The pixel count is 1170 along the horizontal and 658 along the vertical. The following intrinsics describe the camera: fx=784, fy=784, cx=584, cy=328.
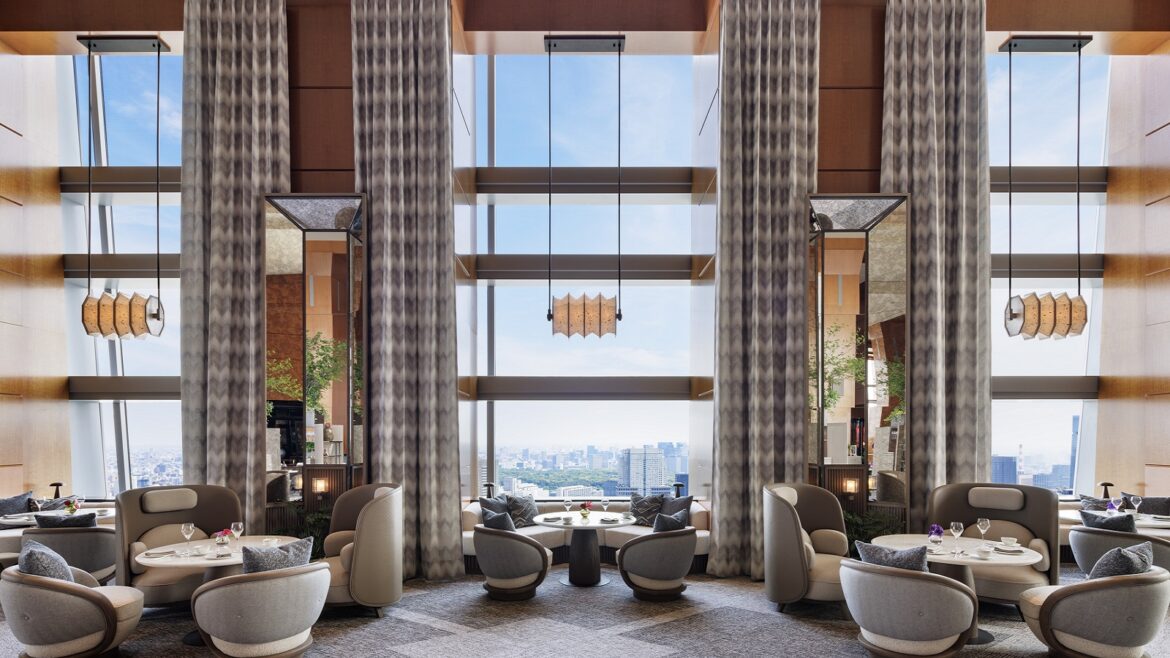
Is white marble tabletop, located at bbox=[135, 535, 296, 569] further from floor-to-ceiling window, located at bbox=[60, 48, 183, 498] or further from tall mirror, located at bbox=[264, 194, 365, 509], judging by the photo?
floor-to-ceiling window, located at bbox=[60, 48, 183, 498]

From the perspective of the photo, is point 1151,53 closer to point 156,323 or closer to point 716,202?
point 716,202

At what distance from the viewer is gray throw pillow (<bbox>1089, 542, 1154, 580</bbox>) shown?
4523 mm

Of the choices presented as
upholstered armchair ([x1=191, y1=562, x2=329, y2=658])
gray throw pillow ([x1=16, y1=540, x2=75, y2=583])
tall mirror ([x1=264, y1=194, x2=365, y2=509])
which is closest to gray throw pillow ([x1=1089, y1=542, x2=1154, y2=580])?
upholstered armchair ([x1=191, y1=562, x2=329, y2=658])

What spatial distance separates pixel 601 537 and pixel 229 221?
4.65 m

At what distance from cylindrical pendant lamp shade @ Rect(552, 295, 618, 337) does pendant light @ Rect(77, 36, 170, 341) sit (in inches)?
151

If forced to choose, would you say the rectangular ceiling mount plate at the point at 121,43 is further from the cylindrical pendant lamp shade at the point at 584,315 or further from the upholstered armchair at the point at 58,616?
the upholstered armchair at the point at 58,616

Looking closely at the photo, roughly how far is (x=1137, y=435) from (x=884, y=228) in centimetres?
378

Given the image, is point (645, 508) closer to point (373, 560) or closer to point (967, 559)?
point (373, 560)

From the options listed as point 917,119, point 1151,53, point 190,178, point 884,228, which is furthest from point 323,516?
point 1151,53

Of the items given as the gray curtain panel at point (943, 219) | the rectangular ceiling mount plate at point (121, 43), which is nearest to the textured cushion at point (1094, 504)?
the gray curtain panel at point (943, 219)

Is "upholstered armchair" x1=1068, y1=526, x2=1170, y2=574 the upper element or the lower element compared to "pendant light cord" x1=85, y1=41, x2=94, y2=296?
lower

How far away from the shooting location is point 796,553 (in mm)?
5801

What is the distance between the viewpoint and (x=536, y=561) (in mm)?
6355

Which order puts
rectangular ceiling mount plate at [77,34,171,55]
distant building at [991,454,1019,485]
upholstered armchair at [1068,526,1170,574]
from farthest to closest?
distant building at [991,454,1019,485] → rectangular ceiling mount plate at [77,34,171,55] → upholstered armchair at [1068,526,1170,574]
